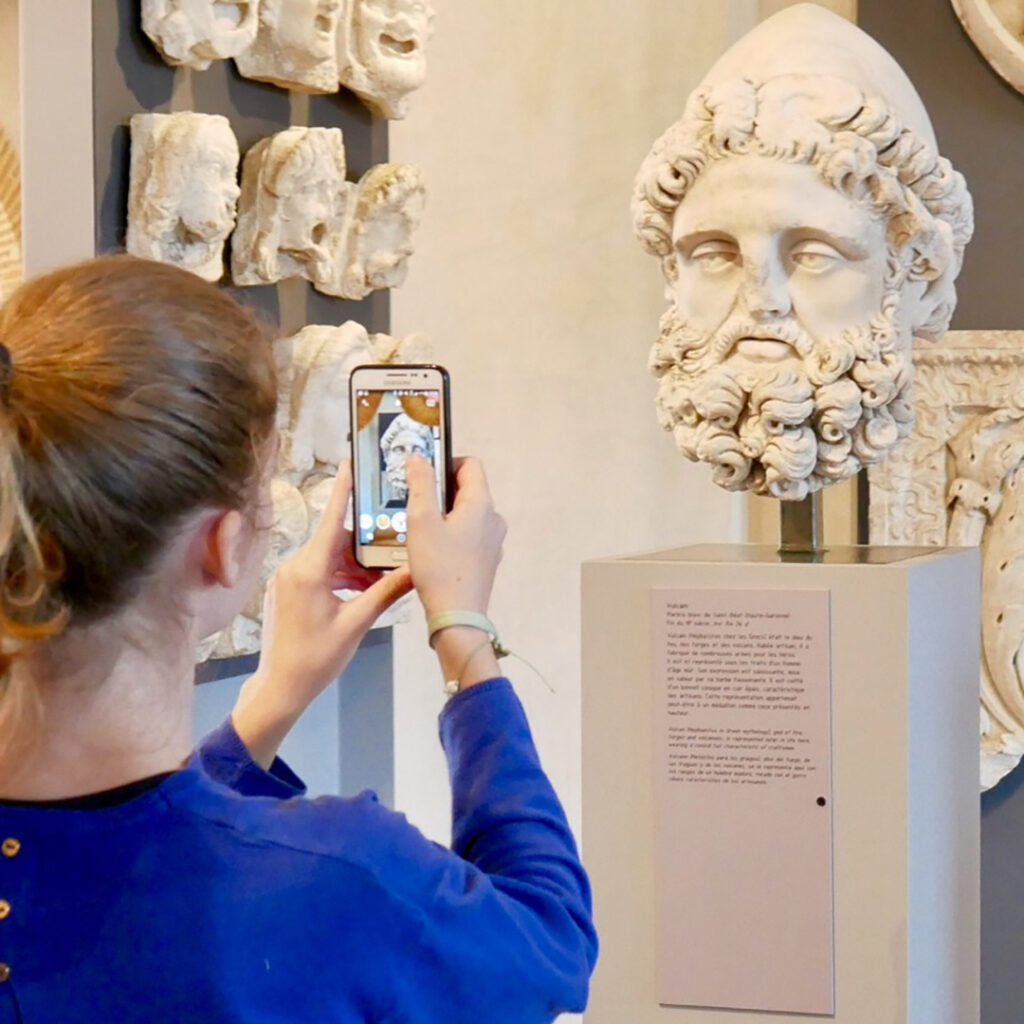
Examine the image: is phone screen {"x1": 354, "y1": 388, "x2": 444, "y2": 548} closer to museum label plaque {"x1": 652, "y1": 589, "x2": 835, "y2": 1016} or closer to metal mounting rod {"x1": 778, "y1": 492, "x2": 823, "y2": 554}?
museum label plaque {"x1": 652, "y1": 589, "x2": 835, "y2": 1016}

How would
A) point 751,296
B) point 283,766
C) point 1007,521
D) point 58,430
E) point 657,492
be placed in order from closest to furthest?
1. point 58,430
2. point 283,766
3. point 751,296
4. point 1007,521
5. point 657,492

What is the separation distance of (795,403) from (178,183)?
3.43 ft

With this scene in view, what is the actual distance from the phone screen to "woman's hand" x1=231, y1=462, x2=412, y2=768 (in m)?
0.09

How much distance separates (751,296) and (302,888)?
1621 mm

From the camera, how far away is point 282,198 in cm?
290

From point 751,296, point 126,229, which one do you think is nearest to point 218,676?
point 126,229

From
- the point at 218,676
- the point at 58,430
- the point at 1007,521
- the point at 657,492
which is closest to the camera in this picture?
the point at 58,430

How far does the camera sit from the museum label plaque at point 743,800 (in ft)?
7.57

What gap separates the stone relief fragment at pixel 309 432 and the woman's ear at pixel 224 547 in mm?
1730

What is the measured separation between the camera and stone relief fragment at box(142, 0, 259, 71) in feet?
8.60

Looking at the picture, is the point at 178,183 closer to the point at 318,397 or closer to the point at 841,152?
the point at 318,397

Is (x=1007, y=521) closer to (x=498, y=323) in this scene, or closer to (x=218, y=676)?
(x=498, y=323)

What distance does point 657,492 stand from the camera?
185 inches

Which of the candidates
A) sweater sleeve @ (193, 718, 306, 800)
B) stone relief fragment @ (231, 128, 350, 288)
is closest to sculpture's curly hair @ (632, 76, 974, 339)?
stone relief fragment @ (231, 128, 350, 288)
